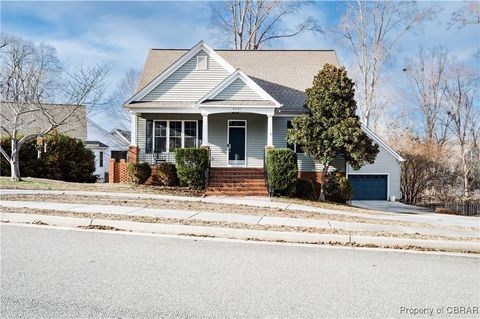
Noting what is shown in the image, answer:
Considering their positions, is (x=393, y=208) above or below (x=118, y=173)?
below

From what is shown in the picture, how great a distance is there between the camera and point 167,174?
663 inches

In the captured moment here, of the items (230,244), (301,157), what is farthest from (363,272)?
(301,157)

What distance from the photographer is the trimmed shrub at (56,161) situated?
2053cm

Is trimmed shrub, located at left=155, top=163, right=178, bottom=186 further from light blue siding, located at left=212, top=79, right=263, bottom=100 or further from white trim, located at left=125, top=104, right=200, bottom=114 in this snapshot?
light blue siding, located at left=212, top=79, right=263, bottom=100

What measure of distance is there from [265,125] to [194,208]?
1005 cm

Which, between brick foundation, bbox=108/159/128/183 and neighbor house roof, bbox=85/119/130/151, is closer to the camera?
brick foundation, bbox=108/159/128/183

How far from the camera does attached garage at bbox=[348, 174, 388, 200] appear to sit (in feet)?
71.4

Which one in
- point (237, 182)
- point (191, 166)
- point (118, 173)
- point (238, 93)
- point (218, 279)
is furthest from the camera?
point (118, 173)

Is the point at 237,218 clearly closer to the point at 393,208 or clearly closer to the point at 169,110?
the point at 169,110

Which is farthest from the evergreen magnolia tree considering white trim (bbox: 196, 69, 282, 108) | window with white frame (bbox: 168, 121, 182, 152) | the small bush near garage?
window with white frame (bbox: 168, 121, 182, 152)

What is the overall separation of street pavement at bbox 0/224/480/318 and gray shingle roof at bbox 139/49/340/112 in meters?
14.7

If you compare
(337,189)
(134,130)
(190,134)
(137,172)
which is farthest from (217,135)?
(337,189)

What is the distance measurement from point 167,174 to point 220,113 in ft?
13.7

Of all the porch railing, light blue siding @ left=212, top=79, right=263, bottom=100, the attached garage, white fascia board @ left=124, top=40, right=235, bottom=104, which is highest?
white fascia board @ left=124, top=40, right=235, bottom=104
